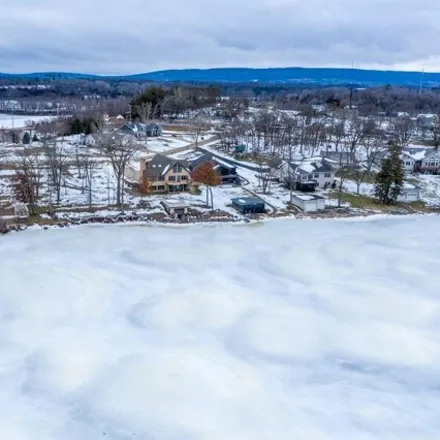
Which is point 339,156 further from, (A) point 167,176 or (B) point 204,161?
(A) point 167,176

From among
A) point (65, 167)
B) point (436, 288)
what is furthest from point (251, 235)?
point (65, 167)

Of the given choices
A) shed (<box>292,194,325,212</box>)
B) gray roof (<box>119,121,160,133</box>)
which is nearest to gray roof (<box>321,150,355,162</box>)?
shed (<box>292,194,325,212</box>)

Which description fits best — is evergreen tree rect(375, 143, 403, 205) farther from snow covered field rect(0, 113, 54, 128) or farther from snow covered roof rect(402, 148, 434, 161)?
snow covered field rect(0, 113, 54, 128)

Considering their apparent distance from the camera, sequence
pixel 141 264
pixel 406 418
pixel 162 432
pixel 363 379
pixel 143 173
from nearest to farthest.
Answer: pixel 162 432, pixel 406 418, pixel 363 379, pixel 141 264, pixel 143 173

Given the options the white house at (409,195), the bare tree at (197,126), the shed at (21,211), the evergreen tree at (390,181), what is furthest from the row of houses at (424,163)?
the shed at (21,211)

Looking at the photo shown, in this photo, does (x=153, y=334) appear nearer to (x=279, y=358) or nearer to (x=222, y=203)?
(x=279, y=358)

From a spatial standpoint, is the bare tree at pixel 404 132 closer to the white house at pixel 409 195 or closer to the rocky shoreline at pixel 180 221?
the white house at pixel 409 195
